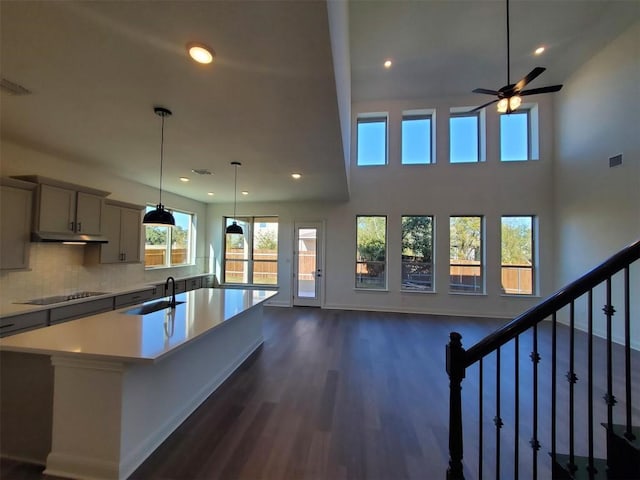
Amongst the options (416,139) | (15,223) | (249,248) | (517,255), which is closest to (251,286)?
(249,248)

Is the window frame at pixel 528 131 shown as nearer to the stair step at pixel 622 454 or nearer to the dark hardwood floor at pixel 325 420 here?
the dark hardwood floor at pixel 325 420

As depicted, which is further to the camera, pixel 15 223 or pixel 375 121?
pixel 375 121

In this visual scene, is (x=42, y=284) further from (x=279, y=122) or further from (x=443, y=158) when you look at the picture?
(x=443, y=158)

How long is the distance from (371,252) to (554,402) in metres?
5.64

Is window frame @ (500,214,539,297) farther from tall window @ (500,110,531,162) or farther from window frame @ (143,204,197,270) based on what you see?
window frame @ (143,204,197,270)

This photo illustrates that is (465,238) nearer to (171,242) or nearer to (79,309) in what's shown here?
(171,242)

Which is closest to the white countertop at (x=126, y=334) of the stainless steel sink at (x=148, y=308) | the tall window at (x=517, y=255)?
the stainless steel sink at (x=148, y=308)

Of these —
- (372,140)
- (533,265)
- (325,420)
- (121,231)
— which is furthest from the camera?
(372,140)

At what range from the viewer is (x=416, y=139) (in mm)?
6855

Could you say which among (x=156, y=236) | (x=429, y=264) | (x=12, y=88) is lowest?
(x=429, y=264)

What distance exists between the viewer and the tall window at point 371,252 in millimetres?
6816

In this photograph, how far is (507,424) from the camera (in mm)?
2463

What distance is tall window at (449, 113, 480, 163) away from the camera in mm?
6629

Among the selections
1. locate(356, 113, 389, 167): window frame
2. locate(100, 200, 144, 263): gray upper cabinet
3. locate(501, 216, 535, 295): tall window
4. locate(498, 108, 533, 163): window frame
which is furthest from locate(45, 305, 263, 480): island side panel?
locate(498, 108, 533, 163): window frame
